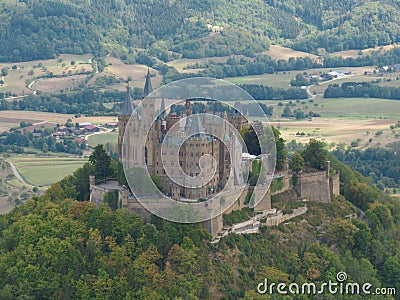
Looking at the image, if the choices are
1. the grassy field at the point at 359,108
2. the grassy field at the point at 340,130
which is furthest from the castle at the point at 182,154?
the grassy field at the point at 359,108

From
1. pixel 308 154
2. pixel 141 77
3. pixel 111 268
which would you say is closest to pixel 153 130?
pixel 111 268

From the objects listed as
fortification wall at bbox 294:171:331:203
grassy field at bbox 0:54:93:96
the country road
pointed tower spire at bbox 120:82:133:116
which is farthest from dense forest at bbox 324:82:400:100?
pointed tower spire at bbox 120:82:133:116

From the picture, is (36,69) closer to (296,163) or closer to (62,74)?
(62,74)

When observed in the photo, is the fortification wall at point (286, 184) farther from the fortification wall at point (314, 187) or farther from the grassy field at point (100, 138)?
the grassy field at point (100, 138)

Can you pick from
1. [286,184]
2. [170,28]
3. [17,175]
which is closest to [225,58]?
[170,28]

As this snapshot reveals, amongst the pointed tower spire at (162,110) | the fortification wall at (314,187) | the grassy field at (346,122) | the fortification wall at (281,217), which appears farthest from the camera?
the grassy field at (346,122)

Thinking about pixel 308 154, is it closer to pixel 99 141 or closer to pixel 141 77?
pixel 99 141
